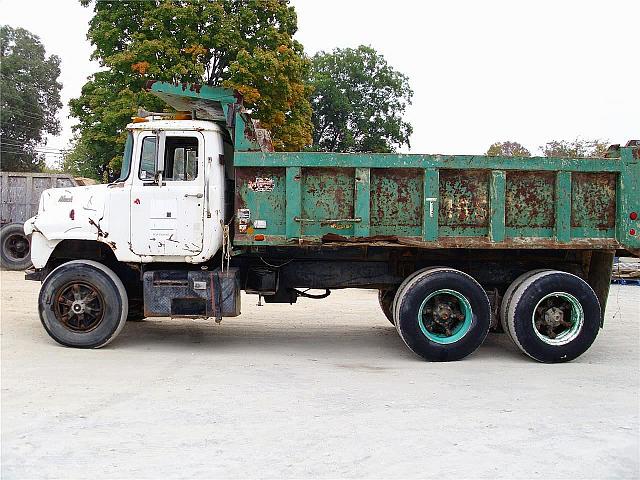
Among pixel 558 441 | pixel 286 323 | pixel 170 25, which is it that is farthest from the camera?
pixel 170 25

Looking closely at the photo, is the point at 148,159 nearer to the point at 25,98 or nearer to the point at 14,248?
the point at 14,248

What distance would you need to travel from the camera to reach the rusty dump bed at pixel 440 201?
322 inches

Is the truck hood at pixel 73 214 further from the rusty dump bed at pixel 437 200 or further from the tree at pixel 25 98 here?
the tree at pixel 25 98

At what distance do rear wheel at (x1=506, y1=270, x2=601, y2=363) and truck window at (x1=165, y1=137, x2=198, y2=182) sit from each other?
4220mm

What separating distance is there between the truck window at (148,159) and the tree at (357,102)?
36.2 meters

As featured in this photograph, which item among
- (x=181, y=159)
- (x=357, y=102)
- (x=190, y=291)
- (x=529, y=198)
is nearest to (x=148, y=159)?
(x=181, y=159)

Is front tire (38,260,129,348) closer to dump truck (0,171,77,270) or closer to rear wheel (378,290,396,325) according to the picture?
rear wheel (378,290,396,325)

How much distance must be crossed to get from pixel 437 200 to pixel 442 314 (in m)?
1.36

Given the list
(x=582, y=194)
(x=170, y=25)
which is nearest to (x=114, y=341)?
(x=582, y=194)

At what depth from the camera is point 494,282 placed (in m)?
8.89

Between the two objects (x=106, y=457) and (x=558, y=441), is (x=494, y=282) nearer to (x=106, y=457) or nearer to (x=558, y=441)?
(x=558, y=441)

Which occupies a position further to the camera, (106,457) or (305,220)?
(305,220)

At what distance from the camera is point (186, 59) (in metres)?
23.2

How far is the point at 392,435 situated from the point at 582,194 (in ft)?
15.0
